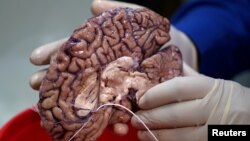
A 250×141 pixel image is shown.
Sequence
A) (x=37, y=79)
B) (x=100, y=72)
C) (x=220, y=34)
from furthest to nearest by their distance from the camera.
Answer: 1. (x=220, y=34)
2. (x=37, y=79)
3. (x=100, y=72)

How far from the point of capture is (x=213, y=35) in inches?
54.9

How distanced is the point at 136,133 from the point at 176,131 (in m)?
0.08

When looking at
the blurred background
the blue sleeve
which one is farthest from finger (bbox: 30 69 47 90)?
the blue sleeve

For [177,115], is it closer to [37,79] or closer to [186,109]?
[186,109]

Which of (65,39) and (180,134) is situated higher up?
(65,39)

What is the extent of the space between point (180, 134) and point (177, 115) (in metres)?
0.04

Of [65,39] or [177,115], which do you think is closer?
[177,115]

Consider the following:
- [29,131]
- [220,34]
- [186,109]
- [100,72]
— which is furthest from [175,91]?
[220,34]

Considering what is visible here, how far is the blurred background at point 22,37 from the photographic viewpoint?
4.68 ft

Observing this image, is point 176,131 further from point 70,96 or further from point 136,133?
point 70,96

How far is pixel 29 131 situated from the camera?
77cm

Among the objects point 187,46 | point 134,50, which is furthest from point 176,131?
point 187,46

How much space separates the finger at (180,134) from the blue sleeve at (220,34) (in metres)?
0.61

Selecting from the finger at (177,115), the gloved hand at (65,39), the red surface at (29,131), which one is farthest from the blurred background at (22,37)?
the finger at (177,115)
